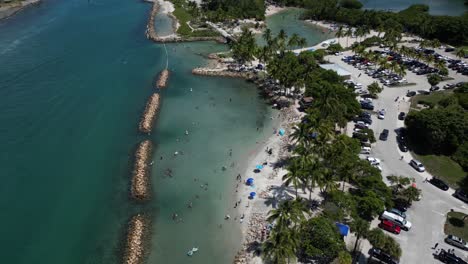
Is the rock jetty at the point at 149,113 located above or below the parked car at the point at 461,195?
above

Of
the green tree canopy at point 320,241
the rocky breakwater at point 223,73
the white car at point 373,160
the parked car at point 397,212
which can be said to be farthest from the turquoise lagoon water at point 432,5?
the green tree canopy at point 320,241

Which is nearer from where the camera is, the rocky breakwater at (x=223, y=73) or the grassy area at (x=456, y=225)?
the grassy area at (x=456, y=225)

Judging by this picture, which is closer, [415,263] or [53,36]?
[415,263]

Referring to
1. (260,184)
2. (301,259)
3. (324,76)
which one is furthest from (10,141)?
(324,76)

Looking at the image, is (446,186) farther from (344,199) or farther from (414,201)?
(344,199)

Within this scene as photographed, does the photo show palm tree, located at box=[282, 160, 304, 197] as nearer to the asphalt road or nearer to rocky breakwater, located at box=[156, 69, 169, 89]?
the asphalt road

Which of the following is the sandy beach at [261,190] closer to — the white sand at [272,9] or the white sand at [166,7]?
the white sand at [272,9]
